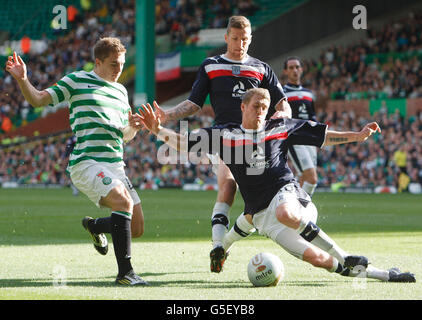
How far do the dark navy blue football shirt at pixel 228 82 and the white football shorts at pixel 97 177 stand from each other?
4.15 ft

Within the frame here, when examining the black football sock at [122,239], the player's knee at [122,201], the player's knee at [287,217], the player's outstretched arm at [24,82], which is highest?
the player's outstretched arm at [24,82]

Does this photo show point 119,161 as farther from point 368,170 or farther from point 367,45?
point 367,45

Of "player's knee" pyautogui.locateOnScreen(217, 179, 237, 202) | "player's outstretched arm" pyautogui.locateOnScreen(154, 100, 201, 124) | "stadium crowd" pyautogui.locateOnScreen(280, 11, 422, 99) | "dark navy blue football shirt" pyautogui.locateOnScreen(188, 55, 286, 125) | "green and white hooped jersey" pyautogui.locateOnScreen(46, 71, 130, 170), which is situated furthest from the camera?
"stadium crowd" pyautogui.locateOnScreen(280, 11, 422, 99)

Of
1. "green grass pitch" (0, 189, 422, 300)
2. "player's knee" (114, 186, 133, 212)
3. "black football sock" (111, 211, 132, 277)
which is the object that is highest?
"player's knee" (114, 186, 133, 212)

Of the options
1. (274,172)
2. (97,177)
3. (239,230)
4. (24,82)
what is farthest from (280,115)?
(24,82)

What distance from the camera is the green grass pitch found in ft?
19.9

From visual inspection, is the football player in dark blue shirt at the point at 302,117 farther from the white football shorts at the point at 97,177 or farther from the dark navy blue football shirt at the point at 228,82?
the white football shorts at the point at 97,177

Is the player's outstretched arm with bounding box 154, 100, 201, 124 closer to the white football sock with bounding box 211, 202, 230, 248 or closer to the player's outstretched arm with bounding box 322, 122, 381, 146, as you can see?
the white football sock with bounding box 211, 202, 230, 248

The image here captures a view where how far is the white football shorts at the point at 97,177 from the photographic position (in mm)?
6789

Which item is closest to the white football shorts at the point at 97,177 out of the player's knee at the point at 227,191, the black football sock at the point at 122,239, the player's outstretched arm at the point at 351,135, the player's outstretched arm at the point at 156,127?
the black football sock at the point at 122,239

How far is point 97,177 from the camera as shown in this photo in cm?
680

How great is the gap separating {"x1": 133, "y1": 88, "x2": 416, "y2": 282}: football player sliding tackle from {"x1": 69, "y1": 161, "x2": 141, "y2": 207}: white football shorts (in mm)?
540

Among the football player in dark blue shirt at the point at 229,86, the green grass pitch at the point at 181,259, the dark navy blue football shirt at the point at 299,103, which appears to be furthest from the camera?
the dark navy blue football shirt at the point at 299,103

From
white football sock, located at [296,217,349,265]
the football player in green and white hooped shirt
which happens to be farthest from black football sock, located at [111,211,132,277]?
white football sock, located at [296,217,349,265]
